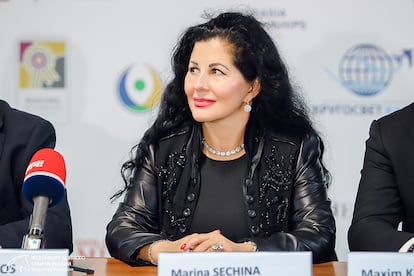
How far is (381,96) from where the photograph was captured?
3.06 meters

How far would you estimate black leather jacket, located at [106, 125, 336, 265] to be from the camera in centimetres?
223

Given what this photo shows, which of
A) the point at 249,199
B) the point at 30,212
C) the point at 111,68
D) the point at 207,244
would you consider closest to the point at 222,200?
the point at 249,199

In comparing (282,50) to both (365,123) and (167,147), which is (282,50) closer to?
(365,123)

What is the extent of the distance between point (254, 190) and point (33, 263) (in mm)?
1021

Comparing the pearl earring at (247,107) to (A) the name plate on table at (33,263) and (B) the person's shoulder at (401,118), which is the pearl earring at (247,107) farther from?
(A) the name plate on table at (33,263)

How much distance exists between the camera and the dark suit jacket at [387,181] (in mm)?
2053

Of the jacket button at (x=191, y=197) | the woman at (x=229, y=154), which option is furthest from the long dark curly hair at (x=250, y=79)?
the jacket button at (x=191, y=197)

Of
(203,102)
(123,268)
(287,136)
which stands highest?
(203,102)

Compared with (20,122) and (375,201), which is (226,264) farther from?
(20,122)

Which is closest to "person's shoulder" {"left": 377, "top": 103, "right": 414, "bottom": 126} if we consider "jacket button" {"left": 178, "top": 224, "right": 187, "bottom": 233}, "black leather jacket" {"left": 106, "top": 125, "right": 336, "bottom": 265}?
"black leather jacket" {"left": 106, "top": 125, "right": 336, "bottom": 265}

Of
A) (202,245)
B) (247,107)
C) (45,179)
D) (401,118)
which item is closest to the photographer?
(45,179)

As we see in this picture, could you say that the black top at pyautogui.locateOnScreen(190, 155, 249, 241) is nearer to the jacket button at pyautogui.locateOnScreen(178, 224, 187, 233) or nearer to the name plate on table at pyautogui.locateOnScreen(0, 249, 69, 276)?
the jacket button at pyautogui.locateOnScreen(178, 224, 187, 233)

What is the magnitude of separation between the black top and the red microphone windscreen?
33.2 inches

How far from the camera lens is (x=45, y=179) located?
4.93 ft
